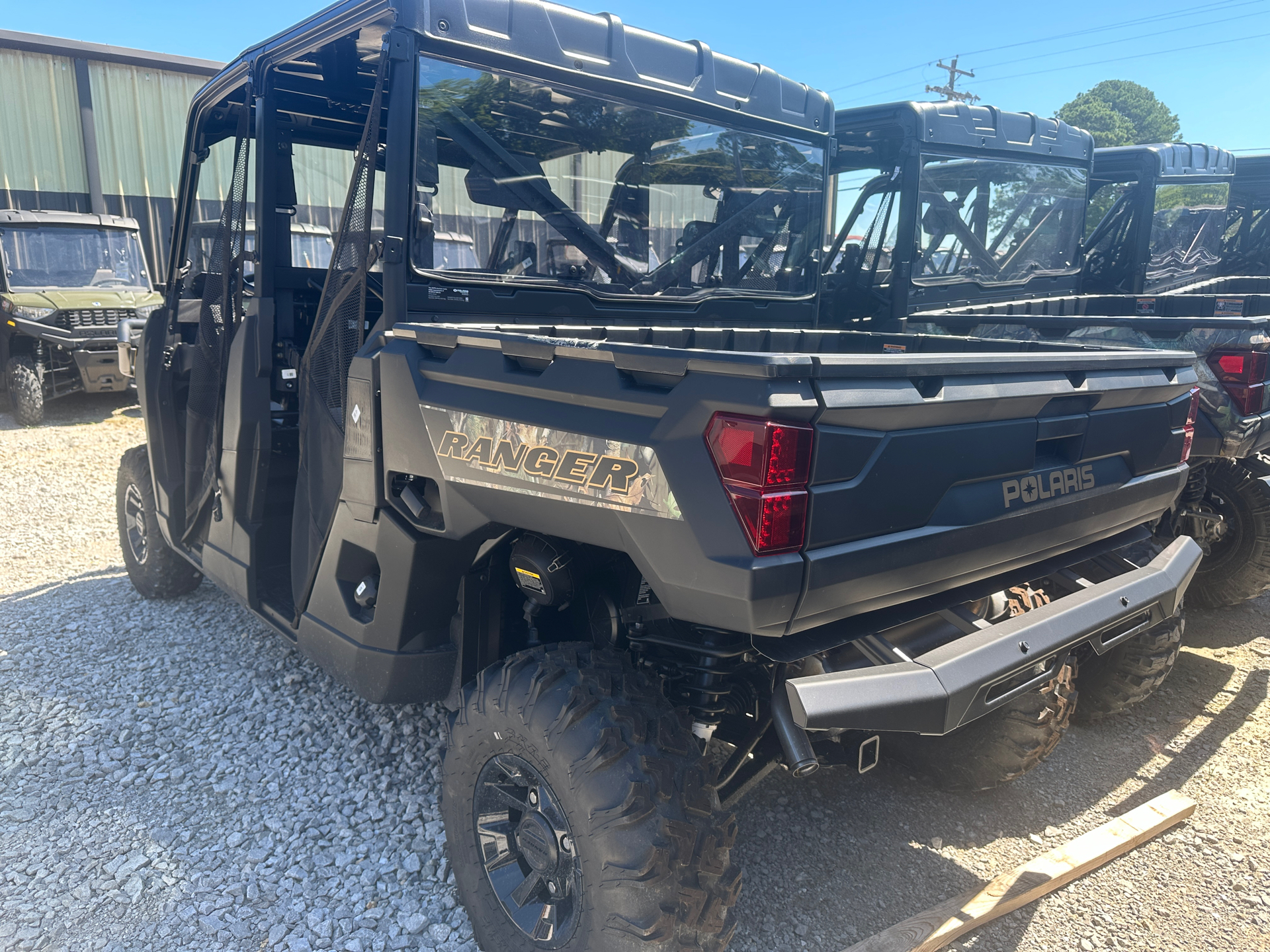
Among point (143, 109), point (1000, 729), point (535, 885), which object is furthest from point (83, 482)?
point (143, 109)

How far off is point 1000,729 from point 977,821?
424 millimetres

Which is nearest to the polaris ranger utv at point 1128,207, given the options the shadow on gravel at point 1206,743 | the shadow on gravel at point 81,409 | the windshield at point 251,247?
the shadow on gravel at point 1206,743

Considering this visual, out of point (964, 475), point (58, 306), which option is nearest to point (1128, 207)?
point (964, 475)

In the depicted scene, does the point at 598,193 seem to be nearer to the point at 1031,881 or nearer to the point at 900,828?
the point at 900,828

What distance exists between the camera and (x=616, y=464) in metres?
1.83

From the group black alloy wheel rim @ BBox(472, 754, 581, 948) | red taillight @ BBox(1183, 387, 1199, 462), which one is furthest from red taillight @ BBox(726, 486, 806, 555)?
red taillight @ BBox(1183, 387, 1199, 462)

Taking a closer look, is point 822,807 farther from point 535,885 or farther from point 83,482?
point 83,482

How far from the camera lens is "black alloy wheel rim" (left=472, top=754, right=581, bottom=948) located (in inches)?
82.0

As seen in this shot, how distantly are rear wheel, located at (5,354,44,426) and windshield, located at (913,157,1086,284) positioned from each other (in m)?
9.89

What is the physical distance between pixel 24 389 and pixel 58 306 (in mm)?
1038

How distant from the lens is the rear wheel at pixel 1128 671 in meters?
3.33

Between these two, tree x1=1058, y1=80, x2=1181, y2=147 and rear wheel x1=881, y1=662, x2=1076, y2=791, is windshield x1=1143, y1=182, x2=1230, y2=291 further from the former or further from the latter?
tree x1=1058, y1=80, x2=1181, y2=147

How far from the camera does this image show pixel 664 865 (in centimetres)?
189

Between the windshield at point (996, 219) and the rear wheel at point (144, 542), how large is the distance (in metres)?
5.00
